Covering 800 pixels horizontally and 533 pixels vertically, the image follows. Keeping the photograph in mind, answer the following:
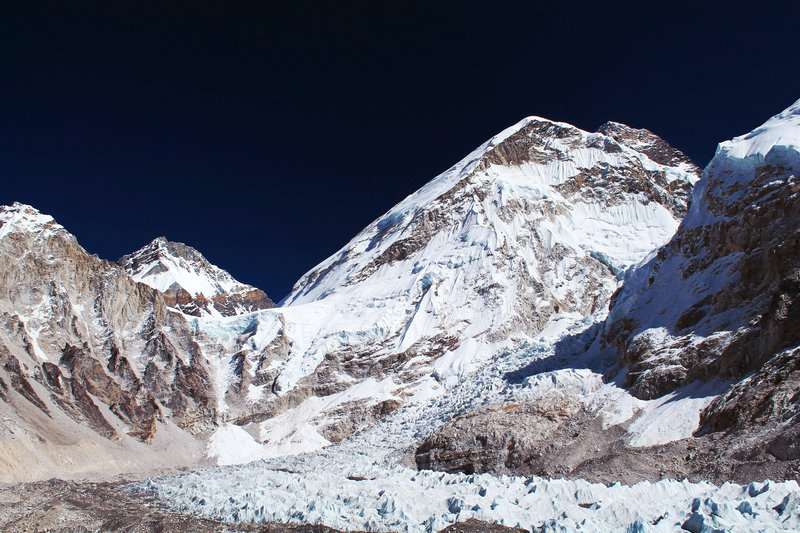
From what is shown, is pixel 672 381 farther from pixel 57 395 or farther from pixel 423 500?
pixel 57 395

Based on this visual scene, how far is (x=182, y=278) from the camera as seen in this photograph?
179 m

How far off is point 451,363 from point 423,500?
44.1m

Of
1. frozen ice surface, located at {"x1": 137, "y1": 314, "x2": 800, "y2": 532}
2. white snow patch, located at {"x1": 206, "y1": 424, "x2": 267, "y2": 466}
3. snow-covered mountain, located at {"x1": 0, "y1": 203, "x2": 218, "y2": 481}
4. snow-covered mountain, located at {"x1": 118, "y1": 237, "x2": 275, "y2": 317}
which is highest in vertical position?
snow-covered mountain, located at {"x1": 118, "y1": 237, "x2": 275, "y2": 317}

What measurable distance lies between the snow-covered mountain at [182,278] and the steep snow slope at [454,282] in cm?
5611

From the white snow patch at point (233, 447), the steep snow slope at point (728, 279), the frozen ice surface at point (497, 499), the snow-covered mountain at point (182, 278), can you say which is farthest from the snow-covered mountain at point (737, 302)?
the snow-covered mountain at point (182, 278)

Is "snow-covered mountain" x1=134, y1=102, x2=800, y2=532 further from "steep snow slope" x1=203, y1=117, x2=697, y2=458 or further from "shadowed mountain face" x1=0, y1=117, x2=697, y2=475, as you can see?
"shadowed mountain face" x1=0, y1=117, x2=697, y2=475

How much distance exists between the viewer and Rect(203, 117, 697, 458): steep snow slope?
64438 millimetres

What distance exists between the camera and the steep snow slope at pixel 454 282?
211 feet

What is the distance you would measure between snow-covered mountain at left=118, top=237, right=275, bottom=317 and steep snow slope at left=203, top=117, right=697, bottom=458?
56.1 metres

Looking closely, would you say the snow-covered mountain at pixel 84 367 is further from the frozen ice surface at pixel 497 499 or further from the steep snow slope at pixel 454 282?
the frozen ice surface at pixel 497 499

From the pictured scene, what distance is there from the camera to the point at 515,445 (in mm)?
32469

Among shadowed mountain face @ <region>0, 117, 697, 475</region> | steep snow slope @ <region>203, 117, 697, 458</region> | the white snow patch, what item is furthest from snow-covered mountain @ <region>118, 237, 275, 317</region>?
the white snow patch

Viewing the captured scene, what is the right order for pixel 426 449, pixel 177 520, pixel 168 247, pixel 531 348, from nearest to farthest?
pixel 177 520 → pixel 426 449 → pixel 531 348 → pixel 168 247

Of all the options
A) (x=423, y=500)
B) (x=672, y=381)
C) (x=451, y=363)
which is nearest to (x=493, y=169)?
(x=451, y=363)
